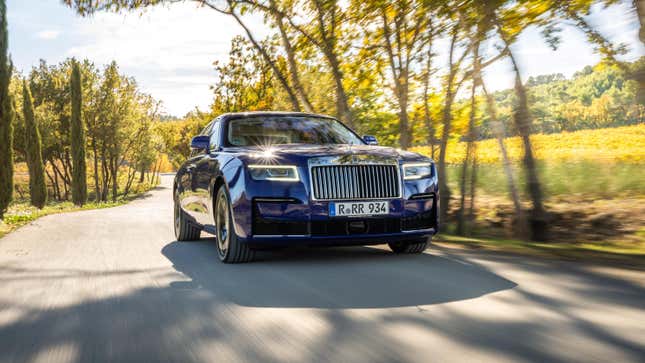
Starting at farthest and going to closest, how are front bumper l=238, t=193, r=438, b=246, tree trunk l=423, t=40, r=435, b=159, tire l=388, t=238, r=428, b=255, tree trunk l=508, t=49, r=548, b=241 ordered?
tree trunk l=423, t=40, r=435, b=159, tree trunk l=508, t=49, r=548, b=241, tire l=388, t=238, r=428, b=255, front bumper l=238, t=193, r=438, b=246

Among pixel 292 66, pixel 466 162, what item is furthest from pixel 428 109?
pixel 292 66

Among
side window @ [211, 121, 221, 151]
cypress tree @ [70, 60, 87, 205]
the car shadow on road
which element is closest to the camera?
the car shadow on road

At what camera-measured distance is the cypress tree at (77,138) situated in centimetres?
4038

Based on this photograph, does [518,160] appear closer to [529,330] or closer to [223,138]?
[223,138]

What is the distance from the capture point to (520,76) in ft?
28.7

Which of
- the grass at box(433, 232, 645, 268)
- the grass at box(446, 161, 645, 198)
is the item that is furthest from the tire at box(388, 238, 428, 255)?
the grass at box(446, 161, 645, 198)

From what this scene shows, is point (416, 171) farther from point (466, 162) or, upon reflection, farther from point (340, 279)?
point (466, 162)

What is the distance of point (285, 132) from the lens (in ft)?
25.5

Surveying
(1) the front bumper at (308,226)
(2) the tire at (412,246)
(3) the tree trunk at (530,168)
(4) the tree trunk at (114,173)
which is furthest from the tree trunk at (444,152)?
(4) the tree trunk at (114,173)

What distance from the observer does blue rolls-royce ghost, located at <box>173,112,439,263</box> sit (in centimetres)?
604

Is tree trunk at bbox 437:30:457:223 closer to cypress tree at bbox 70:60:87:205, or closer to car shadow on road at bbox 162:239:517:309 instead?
car shadow on road at bbox 162:239:517:309

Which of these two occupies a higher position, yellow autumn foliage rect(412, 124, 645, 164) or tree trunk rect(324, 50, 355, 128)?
tree trunk rect(324, 50, 355, 128)

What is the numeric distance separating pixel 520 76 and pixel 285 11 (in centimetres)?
572

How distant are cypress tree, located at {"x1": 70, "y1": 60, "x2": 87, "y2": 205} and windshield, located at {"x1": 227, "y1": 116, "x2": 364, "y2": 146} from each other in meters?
35.5
